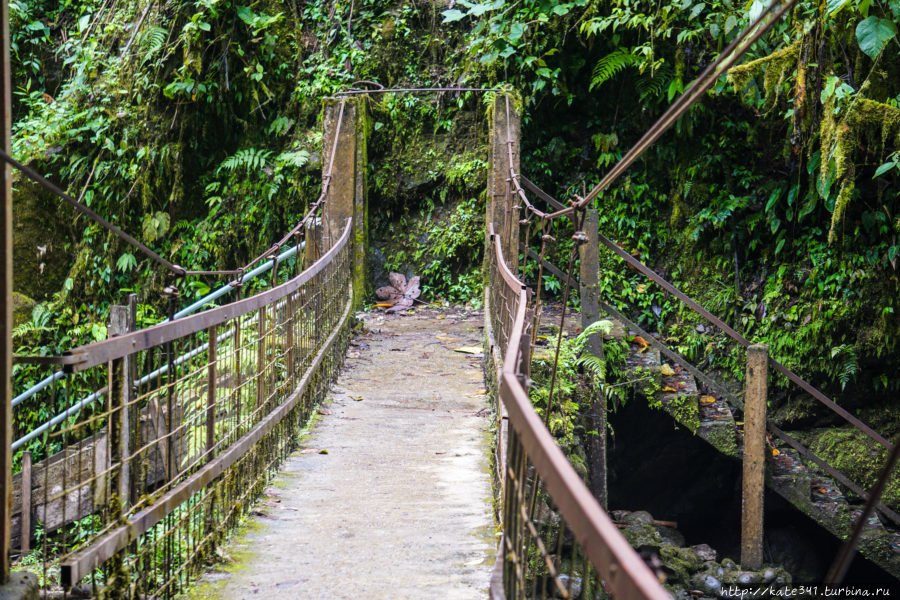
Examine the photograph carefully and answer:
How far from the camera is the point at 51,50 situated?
1109 centimetres

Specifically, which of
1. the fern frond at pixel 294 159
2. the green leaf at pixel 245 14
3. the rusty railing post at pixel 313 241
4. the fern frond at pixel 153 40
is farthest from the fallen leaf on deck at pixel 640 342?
the fern frond at pixel 153 40

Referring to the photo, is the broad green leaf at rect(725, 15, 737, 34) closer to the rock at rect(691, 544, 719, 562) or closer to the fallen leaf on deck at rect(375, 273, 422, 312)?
the fallen leaf on deck at rect(375, 273, 422, 312)

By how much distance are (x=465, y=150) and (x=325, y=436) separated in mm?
5332

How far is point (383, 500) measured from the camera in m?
4.20

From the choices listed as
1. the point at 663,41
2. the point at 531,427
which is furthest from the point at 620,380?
the point at 531,427

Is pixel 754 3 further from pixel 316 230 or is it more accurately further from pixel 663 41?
pixel 316 230

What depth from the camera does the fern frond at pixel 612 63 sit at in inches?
324

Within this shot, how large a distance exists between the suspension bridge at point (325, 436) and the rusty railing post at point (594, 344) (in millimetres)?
19

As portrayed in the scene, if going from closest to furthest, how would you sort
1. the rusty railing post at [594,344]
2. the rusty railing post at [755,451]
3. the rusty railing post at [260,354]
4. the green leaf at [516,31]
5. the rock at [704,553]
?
the rusty railing post at [260,354] < the rusty railing post at [755,451] < the rock at [704,553] < the rusty railing post at [594,344] < the green leaf at [516,31]

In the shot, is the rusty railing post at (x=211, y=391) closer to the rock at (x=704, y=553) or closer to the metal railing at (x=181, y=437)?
the metal railing at (x=181, y=437)

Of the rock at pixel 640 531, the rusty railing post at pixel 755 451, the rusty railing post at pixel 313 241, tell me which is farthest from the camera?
the rusty railing post at pixel 313 241

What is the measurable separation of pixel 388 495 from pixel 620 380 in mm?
3219

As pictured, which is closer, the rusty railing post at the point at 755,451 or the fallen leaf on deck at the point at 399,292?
the rusty railing post at the point at 755,451

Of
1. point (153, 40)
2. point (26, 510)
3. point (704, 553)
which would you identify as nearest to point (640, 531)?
point (704, 553)
